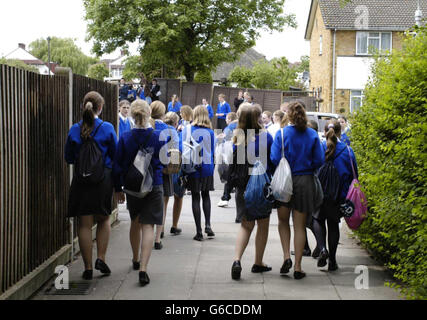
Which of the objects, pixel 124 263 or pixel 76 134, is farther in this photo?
pixel 124 263

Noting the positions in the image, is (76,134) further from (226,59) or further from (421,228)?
(226,59)

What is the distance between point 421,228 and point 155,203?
2.83m

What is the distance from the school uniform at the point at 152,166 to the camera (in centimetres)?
626

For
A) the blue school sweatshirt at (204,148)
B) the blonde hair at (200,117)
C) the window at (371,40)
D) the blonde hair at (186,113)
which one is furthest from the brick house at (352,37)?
the blonde hair at (200,117)

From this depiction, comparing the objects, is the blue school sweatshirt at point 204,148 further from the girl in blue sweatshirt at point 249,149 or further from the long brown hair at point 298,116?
the long brown hair at point 298,116

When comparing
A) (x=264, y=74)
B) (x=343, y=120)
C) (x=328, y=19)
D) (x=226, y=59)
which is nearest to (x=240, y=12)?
(x=226, y=59)

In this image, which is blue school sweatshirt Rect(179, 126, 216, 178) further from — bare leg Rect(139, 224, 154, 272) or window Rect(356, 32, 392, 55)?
window Rect(356, 32, 392, 55)

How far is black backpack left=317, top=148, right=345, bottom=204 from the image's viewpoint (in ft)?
23.0

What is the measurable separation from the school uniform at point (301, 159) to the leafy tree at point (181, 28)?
29.3 metres

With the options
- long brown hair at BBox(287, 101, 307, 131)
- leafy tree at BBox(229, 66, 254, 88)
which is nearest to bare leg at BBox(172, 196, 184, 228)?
long brown hair at BBox(287, 101, 307, 131)

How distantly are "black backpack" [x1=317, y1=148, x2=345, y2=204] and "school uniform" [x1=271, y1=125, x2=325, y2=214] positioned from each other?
1.64 feet

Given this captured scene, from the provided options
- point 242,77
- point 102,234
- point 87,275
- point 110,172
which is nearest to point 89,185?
point 110,172

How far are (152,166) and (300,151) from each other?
5.38 ft

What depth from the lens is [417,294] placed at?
492cm
